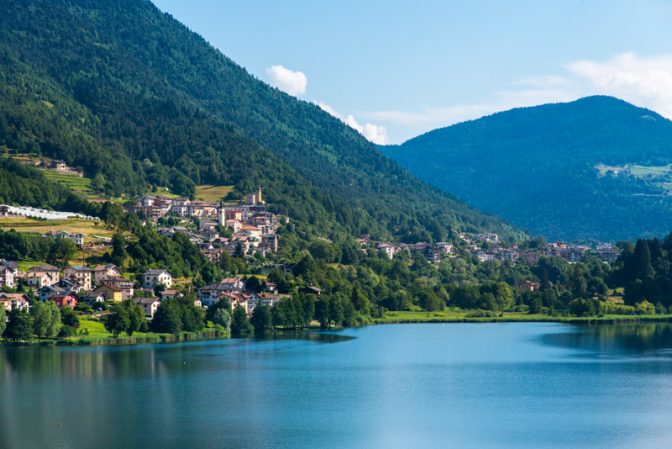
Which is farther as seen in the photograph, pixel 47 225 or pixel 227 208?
pixel 227 208

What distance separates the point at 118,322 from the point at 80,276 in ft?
49.9

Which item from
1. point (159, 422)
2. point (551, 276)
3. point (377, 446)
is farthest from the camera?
point (551, 276)

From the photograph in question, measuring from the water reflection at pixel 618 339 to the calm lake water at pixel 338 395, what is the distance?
0.36 meters

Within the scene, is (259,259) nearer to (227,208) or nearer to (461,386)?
(227,208)

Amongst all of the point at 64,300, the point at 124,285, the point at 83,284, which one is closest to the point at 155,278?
the point at 124,285

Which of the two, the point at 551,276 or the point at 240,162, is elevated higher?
the point at 240,162

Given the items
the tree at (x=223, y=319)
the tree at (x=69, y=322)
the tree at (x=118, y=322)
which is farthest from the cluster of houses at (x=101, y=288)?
the tree at (x=118, y=322)

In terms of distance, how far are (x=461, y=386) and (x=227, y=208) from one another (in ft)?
307

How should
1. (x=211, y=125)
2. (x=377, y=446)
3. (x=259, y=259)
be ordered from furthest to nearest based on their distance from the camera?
(x=211, y=125) → (x=259, y=259) → (x=377, y=446)

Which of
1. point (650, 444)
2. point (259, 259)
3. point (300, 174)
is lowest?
point (650, 444)

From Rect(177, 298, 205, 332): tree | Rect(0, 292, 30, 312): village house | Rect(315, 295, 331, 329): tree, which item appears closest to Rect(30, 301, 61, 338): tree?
Rect(0, 292, 30, 312): village house

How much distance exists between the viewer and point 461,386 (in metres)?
63.4

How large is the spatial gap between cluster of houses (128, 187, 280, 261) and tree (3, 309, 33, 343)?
153ft

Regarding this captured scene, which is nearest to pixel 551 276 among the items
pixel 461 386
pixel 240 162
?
pixel 240 162
